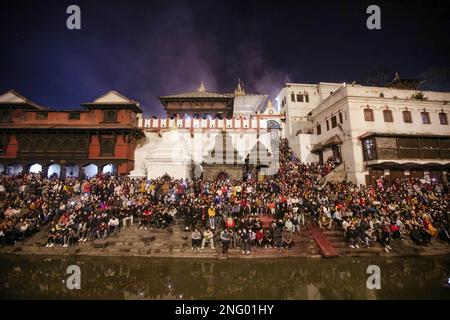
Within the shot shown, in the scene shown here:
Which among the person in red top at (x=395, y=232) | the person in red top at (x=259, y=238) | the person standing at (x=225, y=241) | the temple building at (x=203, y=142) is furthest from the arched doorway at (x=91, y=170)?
the person in red top at (x=395, y=232)

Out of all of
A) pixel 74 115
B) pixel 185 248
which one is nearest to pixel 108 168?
pixel 74 115

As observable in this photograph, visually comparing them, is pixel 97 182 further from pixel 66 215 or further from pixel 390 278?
pixel 390 278

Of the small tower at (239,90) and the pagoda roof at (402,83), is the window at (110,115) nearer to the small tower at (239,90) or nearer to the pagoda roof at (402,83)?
the small tower at (239,90)

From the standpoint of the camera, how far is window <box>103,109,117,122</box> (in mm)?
27219

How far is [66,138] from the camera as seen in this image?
2623 cm

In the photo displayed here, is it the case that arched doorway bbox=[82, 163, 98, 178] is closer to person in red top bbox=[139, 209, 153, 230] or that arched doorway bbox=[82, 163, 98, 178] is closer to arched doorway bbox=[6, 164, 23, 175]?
arched doorway bbox=[6, 164, 23, 175]

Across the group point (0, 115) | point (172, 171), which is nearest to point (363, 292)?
point (172, 171)

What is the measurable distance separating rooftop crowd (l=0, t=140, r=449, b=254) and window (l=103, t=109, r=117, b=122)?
31.8ft

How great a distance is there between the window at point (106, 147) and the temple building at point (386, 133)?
80.0ft

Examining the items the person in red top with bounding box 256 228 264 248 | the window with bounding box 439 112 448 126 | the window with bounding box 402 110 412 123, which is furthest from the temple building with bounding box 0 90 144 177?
the window with bounding box 439 112 448 126

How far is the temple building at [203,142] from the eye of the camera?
78.3 feet

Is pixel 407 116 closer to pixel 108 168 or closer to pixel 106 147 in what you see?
pixel 106 147

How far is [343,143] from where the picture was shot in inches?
973

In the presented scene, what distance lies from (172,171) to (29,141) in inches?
703
